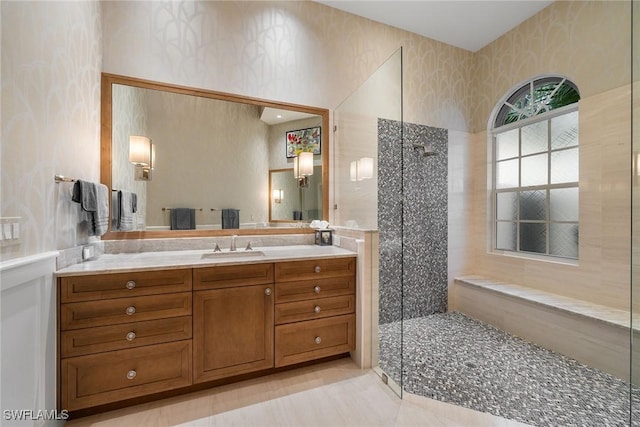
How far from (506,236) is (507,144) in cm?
109

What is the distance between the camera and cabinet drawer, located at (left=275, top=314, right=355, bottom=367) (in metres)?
1.88

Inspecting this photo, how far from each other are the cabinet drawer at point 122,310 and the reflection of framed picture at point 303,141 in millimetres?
1555

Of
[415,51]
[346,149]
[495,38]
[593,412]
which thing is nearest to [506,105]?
[495,38]

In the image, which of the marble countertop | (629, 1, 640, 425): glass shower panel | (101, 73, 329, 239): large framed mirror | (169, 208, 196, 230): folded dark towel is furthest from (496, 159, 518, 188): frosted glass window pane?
(169, 208, 196, 230): folded dark towel

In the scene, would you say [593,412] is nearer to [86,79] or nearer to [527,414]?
[527,414]

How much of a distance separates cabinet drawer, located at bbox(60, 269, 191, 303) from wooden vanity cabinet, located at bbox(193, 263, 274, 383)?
0.11 m

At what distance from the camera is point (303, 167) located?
2.61 m

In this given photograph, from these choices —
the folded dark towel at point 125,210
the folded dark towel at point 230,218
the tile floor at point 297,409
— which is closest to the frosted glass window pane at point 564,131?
the tile floor at point 297,409

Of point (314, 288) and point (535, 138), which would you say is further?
point (535, 138)

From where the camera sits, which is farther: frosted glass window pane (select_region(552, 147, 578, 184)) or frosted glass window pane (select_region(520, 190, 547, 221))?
frosted glass window pane (select_region(520, 190, 547, 221))

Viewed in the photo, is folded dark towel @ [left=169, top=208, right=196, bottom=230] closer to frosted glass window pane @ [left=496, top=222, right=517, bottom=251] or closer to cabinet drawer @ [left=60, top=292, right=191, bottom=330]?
cabinet drawer @ [left=60, top=292, right=191, bottom=330]

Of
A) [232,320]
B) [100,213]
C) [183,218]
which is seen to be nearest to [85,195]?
[100,213]

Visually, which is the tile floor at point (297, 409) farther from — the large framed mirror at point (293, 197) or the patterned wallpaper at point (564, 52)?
the patterned wallpaper at point (564, 52)

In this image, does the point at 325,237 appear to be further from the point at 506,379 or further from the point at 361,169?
the point at 506,379
